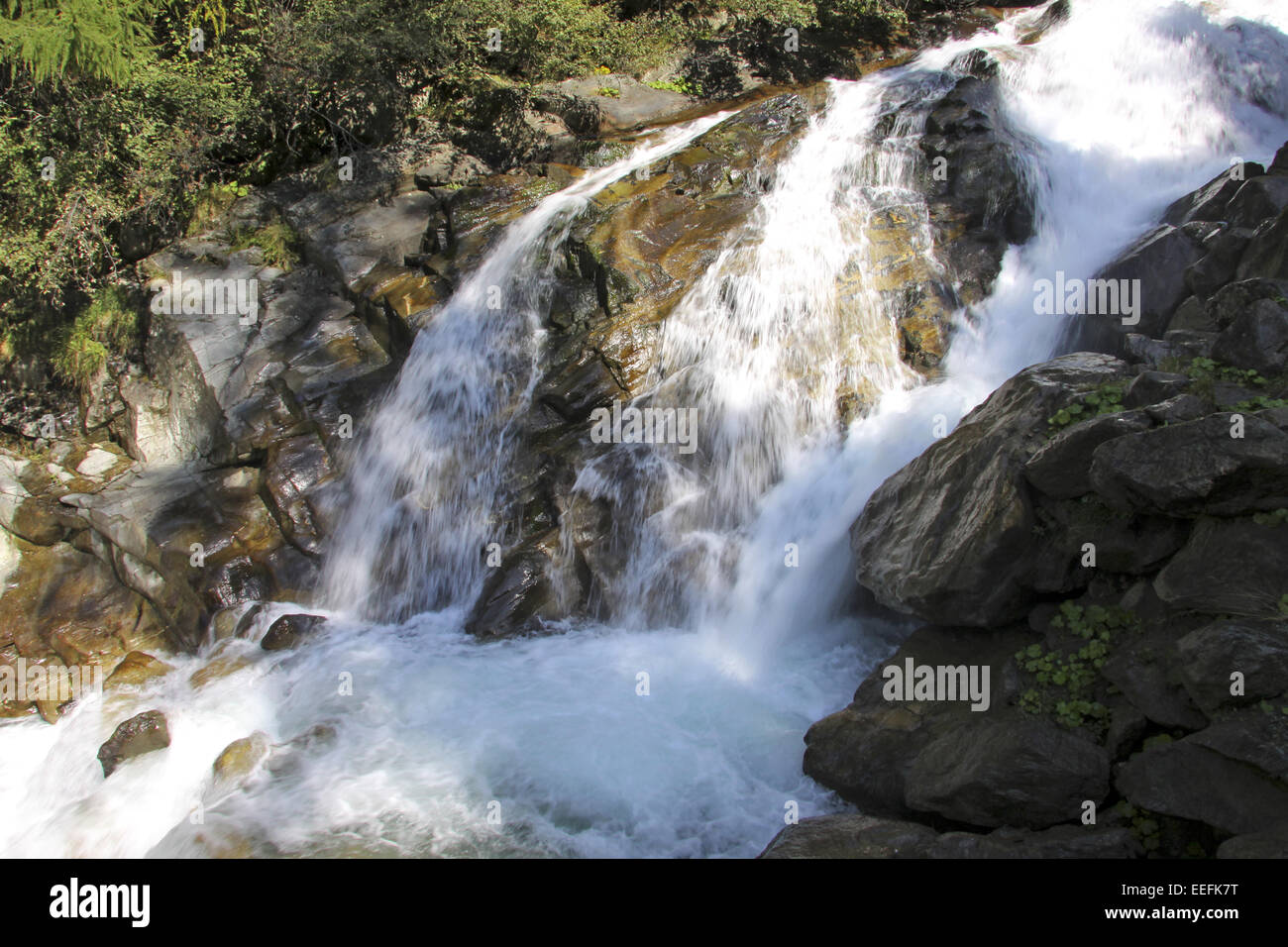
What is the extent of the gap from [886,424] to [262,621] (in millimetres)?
6854

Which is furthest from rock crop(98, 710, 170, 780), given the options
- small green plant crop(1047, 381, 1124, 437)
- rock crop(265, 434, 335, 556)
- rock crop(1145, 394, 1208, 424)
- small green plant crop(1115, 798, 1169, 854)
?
rock crop(1145, 394, 1208, 424)

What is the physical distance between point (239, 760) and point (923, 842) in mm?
5178

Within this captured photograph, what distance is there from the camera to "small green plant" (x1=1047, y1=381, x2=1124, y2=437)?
17.6 ft

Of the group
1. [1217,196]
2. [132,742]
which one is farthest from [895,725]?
[1217,196]

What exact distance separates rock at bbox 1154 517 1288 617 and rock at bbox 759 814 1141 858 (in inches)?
51.4

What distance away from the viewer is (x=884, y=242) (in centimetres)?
994

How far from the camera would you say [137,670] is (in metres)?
8.58

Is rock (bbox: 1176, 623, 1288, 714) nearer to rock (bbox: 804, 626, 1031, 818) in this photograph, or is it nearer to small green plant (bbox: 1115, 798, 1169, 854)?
small green plant (bbox: 1115, 798, 1169, 854)

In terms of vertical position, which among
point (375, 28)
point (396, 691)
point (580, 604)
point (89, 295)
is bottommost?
point (396, 691)

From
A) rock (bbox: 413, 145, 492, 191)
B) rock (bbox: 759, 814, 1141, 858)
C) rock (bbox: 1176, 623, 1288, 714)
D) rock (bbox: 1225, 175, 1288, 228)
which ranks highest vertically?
rock (bbox: 413, 145, 492, 191)

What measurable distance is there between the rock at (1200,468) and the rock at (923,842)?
1.80 metres

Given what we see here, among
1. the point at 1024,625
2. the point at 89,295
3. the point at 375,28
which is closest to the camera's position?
the point at 1024,625

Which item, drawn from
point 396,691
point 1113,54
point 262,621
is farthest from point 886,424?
point 1113,54
